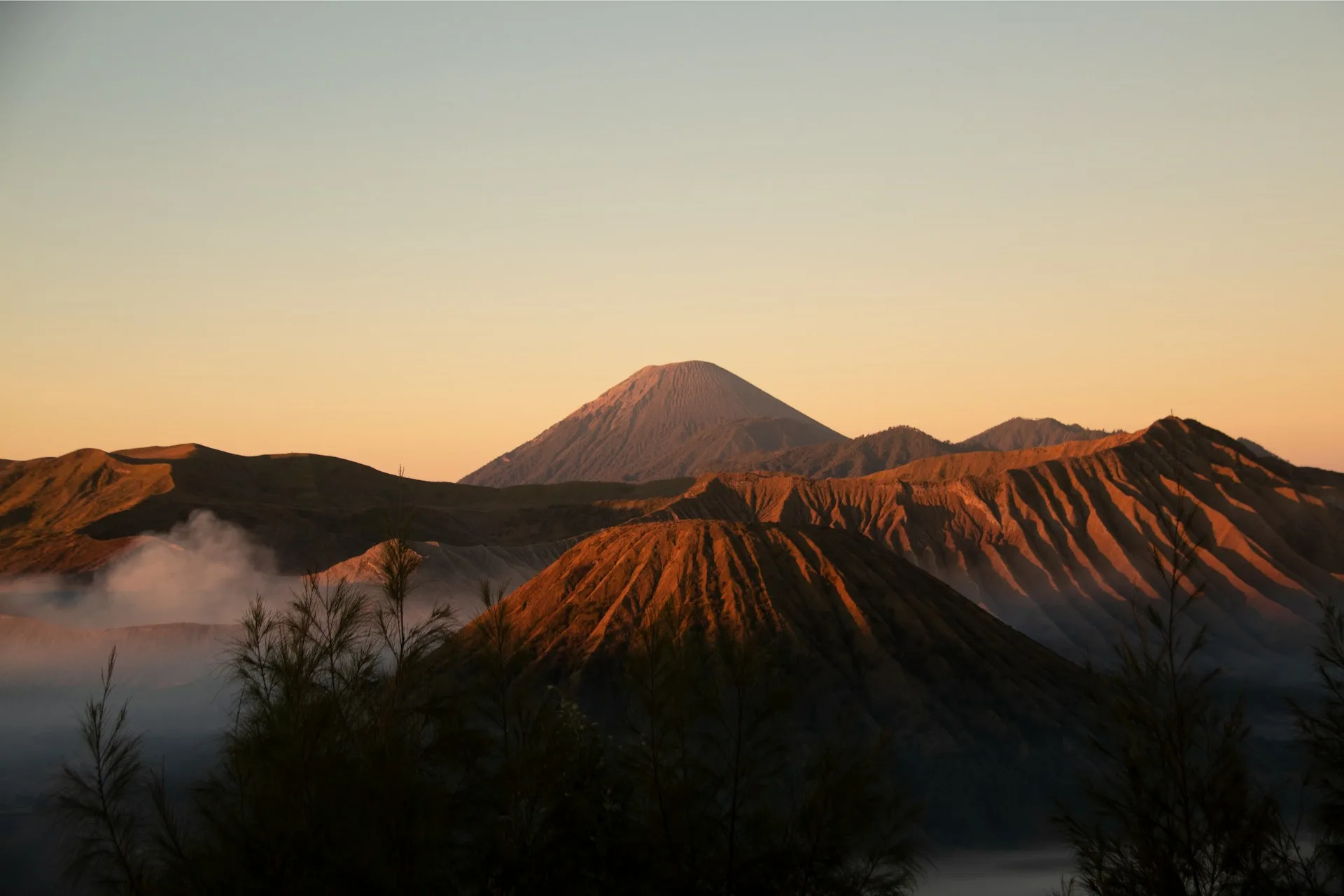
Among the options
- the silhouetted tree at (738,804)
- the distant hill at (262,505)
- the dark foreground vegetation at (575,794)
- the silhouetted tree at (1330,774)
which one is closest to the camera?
the dark foreground vegetation at (575,794)

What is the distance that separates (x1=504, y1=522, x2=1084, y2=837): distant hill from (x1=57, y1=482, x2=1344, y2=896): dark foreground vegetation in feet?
153

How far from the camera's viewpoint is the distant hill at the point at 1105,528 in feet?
440

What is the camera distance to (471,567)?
131500 mm

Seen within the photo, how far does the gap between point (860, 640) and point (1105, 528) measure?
234 feet

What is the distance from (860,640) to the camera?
84188mm

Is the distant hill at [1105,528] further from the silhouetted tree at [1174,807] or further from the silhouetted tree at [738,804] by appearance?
the silhouetted tree at [1174,807]

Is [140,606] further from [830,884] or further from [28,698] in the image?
[830,884]

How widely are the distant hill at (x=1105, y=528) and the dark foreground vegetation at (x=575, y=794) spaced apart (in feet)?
342

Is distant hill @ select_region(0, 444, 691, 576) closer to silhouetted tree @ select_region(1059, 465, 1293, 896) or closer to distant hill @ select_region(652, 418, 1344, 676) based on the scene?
distant hill @ select_region(652, 418, 1344, 676)

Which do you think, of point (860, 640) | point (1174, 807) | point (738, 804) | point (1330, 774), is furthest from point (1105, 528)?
point (1174, 807)

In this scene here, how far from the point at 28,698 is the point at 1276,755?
90.3m

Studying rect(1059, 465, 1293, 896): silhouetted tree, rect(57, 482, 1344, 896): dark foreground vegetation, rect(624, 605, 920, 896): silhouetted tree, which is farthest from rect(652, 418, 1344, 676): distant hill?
rect(1059, 465, 1293, 896): silhouetted tree

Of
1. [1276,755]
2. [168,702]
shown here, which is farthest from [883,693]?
[168,702]

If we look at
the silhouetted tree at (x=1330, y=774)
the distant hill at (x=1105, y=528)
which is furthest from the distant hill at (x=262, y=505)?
the silhouetted tree at (x=1330, y=774)
